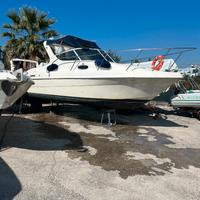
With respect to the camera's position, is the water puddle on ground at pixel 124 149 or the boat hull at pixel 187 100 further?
the boat hull at pixel 187 100

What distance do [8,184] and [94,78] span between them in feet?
14.0

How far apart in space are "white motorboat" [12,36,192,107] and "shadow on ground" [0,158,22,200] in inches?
149

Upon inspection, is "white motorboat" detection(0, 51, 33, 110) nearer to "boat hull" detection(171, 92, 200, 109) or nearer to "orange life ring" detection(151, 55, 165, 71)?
"orange life ring" detection(151, 55, 165, 71)

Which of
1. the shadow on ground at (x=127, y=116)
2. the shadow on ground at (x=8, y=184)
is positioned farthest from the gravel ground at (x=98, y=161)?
the shadow on ground at (x=127, y=116)

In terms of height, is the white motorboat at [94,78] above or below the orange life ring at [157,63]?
below

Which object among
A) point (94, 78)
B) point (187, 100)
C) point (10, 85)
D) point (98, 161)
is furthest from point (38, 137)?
point (187, 100)

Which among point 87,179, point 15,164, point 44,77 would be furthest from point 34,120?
point 87,179

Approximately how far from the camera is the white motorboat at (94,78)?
7.20m

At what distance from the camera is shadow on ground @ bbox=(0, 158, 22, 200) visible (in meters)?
3.46

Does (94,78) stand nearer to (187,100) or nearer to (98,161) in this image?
(98,161)

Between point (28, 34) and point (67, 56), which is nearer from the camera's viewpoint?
point (67, 56)

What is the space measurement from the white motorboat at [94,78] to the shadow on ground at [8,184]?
3790 mm

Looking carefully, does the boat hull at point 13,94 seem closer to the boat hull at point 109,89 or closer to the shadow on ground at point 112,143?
the shadow on ground at point 112,143

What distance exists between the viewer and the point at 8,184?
3.75 meters
